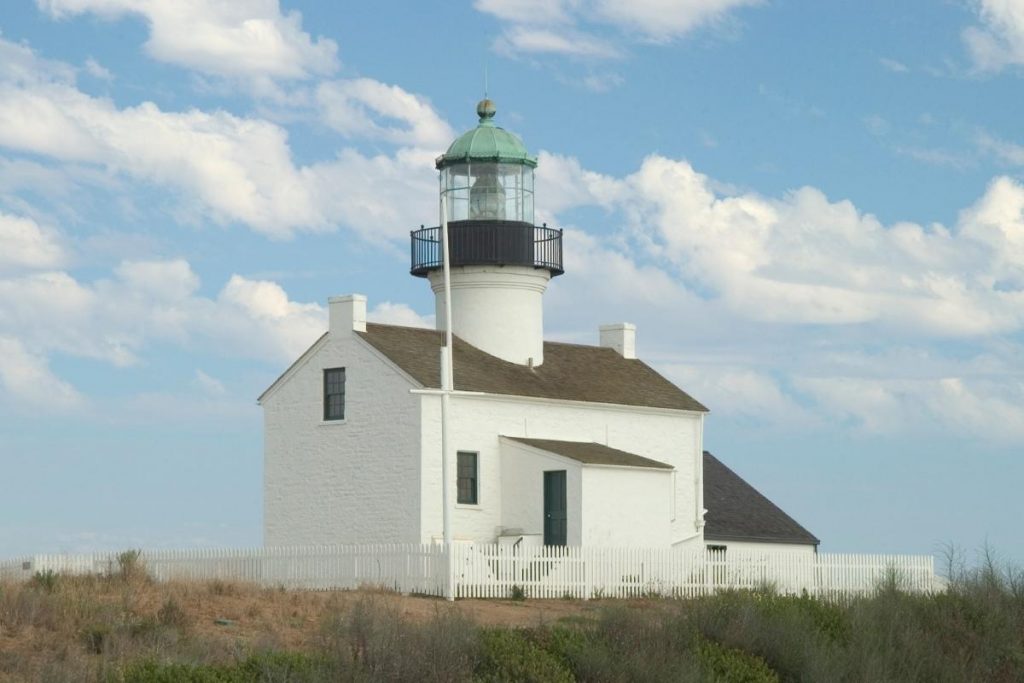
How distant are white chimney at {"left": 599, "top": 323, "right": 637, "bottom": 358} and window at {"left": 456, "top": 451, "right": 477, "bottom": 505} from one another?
8179 mm

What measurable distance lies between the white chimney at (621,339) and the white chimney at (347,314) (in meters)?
8.77

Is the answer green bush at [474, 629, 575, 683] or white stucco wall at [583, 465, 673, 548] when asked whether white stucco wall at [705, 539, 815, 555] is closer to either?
white stucco wall at [583, 465, 673, 548]

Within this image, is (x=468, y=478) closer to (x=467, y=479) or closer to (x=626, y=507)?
(x=467, y=479)

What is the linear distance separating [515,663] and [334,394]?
16.5m

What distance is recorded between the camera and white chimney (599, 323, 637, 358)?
134ft

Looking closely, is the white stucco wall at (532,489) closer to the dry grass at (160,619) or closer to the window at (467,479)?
the window at (467,479)

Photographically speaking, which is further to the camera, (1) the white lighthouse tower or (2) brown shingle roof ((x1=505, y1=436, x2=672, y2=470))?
(1) the white lighthouse tower

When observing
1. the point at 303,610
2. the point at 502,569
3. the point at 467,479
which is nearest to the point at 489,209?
the point at 467,479

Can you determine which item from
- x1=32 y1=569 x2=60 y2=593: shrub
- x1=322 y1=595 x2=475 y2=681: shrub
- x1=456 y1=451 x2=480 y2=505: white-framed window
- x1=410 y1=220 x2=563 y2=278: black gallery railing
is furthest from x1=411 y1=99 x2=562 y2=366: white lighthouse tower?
x1=322 y1=595 x2=475 y2=681: shrub

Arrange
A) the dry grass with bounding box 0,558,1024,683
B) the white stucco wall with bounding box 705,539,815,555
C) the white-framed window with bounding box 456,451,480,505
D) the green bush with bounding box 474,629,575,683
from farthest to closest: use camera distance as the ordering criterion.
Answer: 1. the white stucco wall with bounding box 705,539,815,555
2. the white-framed window with bounding box 456,451,480,505
3. the green bush with bounding box 474,629,575,683
4. the dry grass with bounding box 0,558,1024,683

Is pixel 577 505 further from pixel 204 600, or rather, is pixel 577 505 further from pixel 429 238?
pixel 204 600

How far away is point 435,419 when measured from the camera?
108ft

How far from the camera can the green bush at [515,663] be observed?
60.3 ft

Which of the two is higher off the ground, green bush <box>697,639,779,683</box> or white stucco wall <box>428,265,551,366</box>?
white stucco wall <box>428,265,551,366</box>
